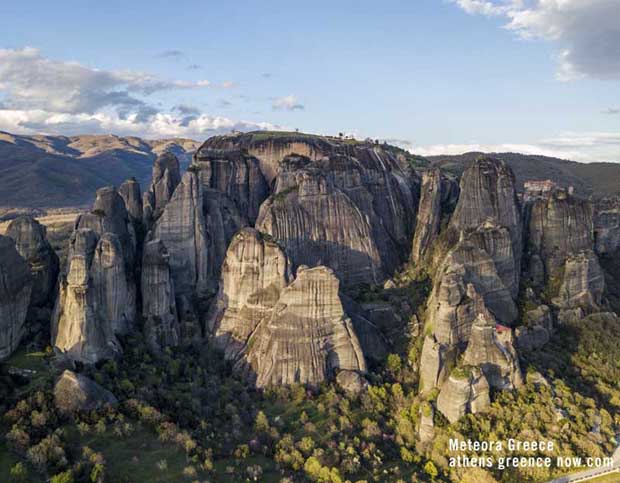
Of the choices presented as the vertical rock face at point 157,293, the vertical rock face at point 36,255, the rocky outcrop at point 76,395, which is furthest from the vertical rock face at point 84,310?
the vertical rock face at point 36,255

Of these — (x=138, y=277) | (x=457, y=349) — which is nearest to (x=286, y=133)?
(x=138, y=277)

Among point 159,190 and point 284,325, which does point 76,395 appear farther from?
point 159,190

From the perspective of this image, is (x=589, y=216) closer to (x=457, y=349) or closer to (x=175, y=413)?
(x=457, y=349)

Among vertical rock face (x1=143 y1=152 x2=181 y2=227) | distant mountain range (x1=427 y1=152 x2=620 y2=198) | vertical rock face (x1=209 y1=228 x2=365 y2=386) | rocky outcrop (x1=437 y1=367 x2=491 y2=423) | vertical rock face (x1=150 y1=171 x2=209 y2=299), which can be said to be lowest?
rocky outcrop (x1=437 y1=367 x2=491 y2=423)

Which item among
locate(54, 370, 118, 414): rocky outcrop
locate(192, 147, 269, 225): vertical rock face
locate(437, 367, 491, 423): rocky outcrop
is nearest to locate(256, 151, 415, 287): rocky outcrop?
locate(192, 147, 269, 225): vertical rock face

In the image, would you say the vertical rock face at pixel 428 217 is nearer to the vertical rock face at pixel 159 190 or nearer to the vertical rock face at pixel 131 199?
the vertical rock face at pixel 159 190

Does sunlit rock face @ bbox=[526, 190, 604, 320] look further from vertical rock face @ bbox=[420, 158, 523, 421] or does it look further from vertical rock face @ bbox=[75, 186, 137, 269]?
vertical rock face @ bbox=[75, 186, 137, 269]
